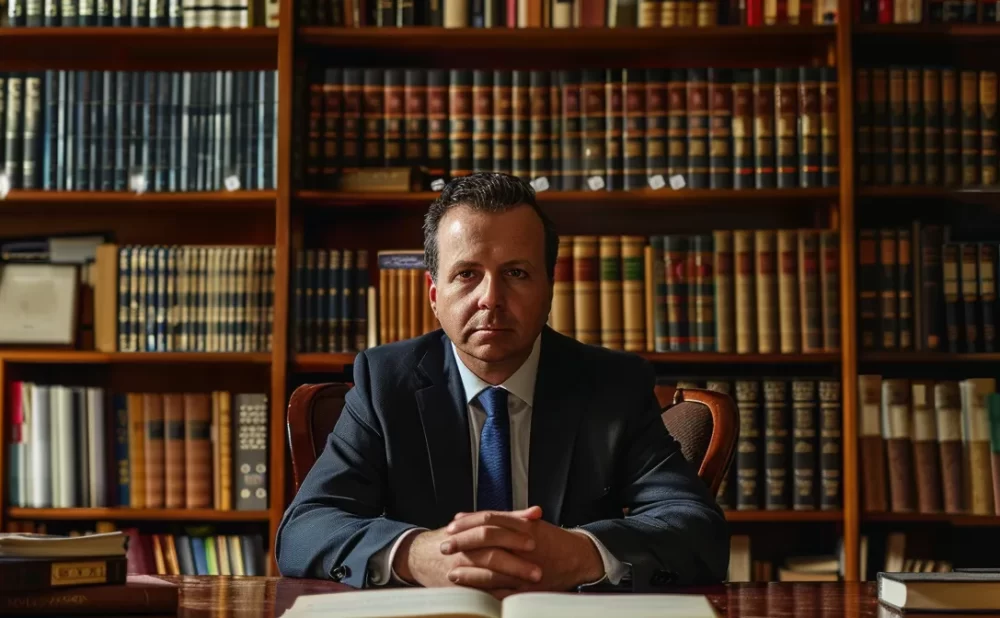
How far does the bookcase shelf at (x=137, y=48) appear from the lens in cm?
282

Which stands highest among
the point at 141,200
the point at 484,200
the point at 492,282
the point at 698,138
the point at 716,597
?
the point at 698,138

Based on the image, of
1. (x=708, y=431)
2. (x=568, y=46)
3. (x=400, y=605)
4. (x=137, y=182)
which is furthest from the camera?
(x=568, y=46)

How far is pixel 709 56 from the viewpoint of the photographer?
3.07 metres

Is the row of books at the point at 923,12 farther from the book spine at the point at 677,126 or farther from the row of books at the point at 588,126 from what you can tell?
the book spine at the point at 677,126

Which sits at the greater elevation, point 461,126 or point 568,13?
point 568,13

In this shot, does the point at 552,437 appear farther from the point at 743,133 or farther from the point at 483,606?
the point at 743,133

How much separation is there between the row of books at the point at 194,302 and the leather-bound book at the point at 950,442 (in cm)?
172

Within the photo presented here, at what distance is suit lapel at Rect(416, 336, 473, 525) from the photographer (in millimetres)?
1683

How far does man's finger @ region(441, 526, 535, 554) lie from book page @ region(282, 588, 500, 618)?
20 cm

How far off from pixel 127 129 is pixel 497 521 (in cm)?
194

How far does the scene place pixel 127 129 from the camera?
2846 millimetres

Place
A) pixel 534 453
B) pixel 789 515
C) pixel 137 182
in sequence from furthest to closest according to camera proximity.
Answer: pixel 137 182
pixel 789 515
pixel 534 453

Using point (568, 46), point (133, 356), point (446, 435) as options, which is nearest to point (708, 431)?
point (446, 435)

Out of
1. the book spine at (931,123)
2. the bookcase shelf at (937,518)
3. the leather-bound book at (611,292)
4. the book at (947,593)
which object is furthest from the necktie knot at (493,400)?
the book spine at (931,123)
